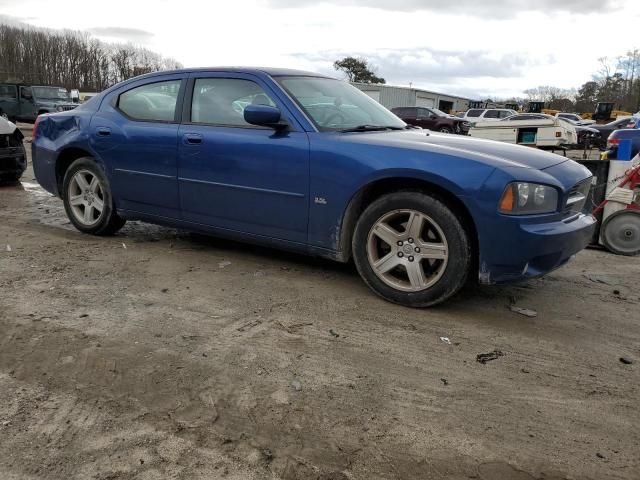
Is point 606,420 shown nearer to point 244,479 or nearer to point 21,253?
point 244,479

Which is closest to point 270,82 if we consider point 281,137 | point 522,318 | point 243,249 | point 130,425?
point 281,137

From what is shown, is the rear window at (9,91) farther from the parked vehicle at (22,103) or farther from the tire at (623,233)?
the tire at (623,233)

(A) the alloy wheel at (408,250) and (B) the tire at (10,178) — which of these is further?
(B) the tire at (10,178)

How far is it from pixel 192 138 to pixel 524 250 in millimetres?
2717

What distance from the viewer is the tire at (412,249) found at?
3449 millimetres

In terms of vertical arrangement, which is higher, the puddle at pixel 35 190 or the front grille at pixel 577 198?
the front grille at pixel 577 198

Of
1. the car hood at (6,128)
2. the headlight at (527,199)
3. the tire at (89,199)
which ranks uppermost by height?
the car hood at (6,128)

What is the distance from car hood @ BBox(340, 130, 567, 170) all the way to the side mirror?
56 cm

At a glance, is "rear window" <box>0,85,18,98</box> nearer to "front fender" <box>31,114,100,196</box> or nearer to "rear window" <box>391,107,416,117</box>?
"rear window" <box>391,107,416,117</box>

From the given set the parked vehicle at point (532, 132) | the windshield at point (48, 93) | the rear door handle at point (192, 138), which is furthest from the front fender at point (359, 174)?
the windshield at point (48, 93)

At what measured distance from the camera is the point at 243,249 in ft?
16.7

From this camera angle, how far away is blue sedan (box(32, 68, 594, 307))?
133 inches

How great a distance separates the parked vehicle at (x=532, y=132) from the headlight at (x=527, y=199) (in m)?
16.1

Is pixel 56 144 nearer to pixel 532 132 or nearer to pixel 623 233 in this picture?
pixel 623 233
